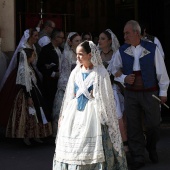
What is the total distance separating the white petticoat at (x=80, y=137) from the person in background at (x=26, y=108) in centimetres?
237

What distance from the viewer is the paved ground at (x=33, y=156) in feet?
23.0

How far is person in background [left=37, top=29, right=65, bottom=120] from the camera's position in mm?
8555

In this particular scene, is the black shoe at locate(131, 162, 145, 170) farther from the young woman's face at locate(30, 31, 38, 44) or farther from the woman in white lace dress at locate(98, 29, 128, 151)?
the young woman's face at locate(30, 31, 38, 44)

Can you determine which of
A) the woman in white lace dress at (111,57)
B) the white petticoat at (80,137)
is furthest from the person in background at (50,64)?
the white petticoat at (80,137)

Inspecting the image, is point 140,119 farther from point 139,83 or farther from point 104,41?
point 104,41

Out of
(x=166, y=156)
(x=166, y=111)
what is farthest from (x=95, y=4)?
(x=166, y=156)

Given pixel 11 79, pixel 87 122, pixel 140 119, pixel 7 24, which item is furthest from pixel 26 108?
pixel 87 122

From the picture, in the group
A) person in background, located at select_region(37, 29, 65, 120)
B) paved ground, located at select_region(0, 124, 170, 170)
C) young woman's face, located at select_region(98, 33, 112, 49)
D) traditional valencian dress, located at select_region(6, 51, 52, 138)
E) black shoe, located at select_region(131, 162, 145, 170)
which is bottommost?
paved ground, located at select_region(0, 124, 170, 170)

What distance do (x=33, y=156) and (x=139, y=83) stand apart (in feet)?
6.54

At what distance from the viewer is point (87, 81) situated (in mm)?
5883

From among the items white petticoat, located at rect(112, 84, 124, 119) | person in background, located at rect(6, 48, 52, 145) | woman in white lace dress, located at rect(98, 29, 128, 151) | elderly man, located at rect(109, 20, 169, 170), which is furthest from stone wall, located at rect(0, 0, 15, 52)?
elderly man, located at rect(109, 20, 169, 170)

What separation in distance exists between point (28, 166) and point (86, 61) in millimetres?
1931

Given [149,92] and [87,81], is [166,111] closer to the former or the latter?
[149,92]

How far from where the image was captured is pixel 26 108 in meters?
8.16
